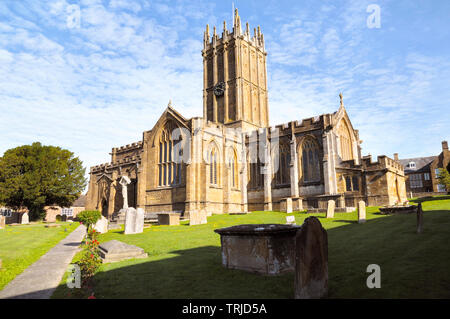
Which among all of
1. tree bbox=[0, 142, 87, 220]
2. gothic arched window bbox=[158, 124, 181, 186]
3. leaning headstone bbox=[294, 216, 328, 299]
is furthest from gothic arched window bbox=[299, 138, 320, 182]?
tree bbox=[0, 142, 87, 220]

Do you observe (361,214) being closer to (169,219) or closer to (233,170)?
(169,219)

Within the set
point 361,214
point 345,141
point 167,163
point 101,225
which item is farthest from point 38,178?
point 361,214

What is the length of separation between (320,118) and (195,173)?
1478 cm

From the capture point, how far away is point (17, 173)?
39.9 meters

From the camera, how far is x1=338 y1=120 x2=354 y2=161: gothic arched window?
34.1 m

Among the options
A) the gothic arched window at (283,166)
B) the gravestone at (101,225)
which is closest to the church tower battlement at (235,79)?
the gothic arched window at (283,166)

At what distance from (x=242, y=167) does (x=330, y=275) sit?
31.9 meters

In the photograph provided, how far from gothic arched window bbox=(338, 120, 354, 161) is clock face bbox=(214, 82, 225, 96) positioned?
→ 62.8 ft

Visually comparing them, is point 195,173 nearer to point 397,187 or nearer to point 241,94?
point 241,94

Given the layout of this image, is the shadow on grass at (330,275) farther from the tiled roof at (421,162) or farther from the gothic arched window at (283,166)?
the tiled roof at (421,162)

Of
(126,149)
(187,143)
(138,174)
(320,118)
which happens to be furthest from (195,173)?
(126,149)

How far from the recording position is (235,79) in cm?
4497

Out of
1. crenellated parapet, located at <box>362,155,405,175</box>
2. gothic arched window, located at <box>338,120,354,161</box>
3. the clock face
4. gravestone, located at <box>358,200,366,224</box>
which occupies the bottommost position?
gravestone, located at <box>358,200,366,224</box>

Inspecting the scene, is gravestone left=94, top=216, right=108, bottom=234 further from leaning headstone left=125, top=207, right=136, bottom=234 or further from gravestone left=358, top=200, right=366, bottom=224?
gravestone left=358, top=200, right=366, bottom=224
